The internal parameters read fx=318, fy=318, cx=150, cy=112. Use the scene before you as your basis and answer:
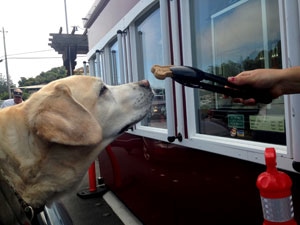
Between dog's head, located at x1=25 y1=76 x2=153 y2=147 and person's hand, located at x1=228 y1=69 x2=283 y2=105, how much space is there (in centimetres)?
76

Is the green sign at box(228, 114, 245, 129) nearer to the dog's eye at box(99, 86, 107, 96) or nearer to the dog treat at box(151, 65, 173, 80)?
the dog treat at box(151, 65, 173, 80)

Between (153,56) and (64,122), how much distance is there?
176 centimetres

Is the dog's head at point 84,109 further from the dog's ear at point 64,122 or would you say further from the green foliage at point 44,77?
the green foliage at point 44,77

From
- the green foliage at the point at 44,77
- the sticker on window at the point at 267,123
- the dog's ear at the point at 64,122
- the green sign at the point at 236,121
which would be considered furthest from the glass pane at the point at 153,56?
the green foliage at the point at 44,77

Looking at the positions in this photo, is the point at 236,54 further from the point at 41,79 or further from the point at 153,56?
the point at 41,79

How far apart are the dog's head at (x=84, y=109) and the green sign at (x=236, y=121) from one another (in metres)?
0.59

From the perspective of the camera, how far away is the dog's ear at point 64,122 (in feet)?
5.02

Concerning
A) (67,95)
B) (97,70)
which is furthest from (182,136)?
(97,70)

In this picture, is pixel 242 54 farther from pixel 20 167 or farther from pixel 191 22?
pixel 20 167

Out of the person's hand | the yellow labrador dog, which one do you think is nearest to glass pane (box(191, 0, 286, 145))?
the person's hand

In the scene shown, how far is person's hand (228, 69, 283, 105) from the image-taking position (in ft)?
4.45

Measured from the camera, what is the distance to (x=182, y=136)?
238 cm

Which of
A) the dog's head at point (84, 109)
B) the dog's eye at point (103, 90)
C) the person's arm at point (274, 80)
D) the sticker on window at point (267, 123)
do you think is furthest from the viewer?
the dog's eye at point (103, 90)

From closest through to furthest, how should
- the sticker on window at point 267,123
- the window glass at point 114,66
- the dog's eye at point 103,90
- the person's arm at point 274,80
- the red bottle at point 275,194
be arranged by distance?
the red bottle at point 275,194
the person's arm at point 274,80
the sticker on window at point 267,123
the dog's eye at point 103,90
the window glass at point 114,66
